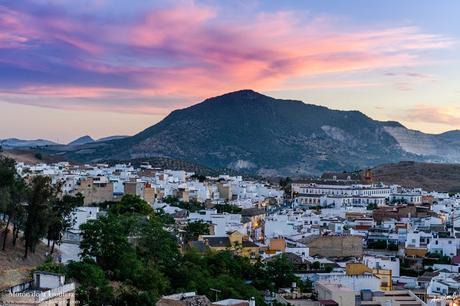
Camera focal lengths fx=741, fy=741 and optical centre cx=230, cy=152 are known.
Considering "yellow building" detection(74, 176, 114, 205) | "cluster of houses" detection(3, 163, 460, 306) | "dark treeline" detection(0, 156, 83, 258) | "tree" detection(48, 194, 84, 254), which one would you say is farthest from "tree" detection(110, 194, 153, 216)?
"yellow building" detection(74, 176, 114, 205)


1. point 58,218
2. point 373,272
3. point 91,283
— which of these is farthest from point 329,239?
point 91,283

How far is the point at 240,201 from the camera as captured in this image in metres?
54.8

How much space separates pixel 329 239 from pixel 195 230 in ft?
22.3

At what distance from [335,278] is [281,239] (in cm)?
822

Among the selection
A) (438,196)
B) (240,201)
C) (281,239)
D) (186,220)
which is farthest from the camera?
(438,196)

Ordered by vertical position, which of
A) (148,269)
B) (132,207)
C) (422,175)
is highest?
(422,175)

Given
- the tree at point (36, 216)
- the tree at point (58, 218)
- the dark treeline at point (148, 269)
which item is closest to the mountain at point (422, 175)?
the dark treeline at point (148, 269)

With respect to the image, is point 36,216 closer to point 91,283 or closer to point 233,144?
point 91,283

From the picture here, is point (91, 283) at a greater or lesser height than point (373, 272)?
greater

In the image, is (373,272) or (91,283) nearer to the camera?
(91,283)

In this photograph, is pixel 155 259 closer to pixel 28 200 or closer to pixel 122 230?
pixel 122 230

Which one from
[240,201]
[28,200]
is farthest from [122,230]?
[240,201]

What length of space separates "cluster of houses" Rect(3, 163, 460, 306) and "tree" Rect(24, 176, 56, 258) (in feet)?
17.9

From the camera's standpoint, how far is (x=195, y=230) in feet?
113
